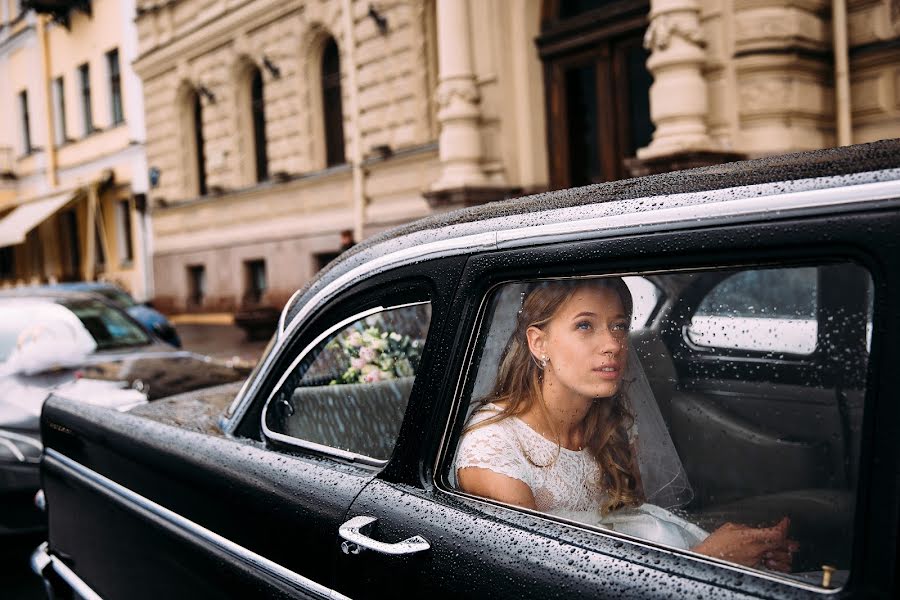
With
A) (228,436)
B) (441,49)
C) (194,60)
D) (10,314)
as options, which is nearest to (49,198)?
(194,60)

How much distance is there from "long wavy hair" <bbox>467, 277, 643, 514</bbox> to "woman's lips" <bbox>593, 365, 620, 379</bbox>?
3cm

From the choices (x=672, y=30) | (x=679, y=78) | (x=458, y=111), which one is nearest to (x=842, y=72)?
(x=679, y=78)

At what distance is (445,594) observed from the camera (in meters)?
1.51

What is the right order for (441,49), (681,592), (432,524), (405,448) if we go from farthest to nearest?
(441,49)
(405,448)
(432,524)
(681,592)

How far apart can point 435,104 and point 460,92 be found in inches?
65.7

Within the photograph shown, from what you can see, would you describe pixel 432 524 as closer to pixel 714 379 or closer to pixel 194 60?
pixel 714 379

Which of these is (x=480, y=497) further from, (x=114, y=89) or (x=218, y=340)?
(x=114, y=89)

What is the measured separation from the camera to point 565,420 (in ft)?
5.37

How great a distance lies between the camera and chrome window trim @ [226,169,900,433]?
1191 mm

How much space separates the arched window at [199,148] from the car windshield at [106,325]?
1420cm

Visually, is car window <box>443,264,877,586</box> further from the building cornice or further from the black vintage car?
the building cornice

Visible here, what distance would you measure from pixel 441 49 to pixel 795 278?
35.3 feet

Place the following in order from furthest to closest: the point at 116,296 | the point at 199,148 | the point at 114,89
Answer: the point at 114,89 < the point at 199,148 < the point at 116,296

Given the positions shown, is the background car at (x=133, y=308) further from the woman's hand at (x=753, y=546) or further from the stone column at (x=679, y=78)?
the woman's hand at (x=753, y=546)
